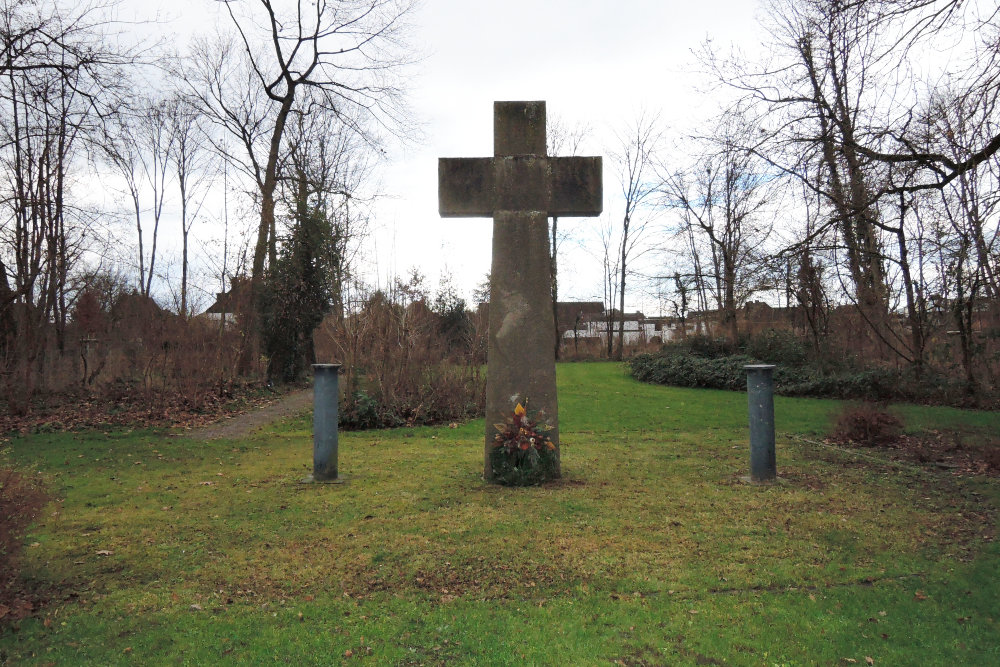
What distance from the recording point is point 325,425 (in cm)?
729

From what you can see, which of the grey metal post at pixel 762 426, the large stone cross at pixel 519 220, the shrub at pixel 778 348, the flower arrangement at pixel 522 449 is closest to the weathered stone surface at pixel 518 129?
the large stone cross at pixel 519 220

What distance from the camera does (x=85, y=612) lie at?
12.0 feet

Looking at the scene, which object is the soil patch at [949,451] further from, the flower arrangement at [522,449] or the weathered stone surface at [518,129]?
the weathered stone surface at [518,129]

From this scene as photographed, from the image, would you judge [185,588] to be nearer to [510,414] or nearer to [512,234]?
[510,414]

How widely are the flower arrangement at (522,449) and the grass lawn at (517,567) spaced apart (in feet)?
0.80

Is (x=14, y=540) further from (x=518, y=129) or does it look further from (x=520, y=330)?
(x=518, y=129)

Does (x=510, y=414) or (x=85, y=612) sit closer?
(x=85, y=612)

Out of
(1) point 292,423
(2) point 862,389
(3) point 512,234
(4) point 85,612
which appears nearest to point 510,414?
(3) point 512,234

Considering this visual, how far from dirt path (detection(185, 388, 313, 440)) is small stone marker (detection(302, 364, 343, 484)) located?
5.15m

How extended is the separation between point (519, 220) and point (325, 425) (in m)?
3.07

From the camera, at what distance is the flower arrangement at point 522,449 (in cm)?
655

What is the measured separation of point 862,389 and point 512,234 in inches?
542

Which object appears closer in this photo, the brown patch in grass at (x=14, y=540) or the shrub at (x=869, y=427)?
the brown patch in grass at (x=14, y=540)

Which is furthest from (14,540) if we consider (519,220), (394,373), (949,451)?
(949,451)
